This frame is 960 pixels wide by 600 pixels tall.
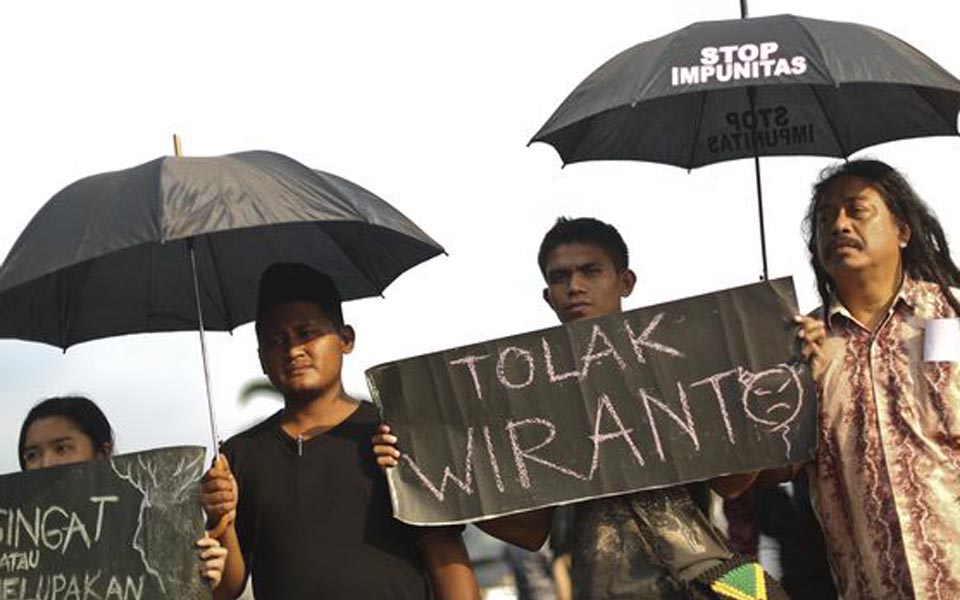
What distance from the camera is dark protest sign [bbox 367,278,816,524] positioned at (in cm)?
528

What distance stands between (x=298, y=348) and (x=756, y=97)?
2116 mm

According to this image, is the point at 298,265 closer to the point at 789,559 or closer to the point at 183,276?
the point at 183,276

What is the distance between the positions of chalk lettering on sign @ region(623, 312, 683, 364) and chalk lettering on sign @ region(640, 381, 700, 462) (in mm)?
101

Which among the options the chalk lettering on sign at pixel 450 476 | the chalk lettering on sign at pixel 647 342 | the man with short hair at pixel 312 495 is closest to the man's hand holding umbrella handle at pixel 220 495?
the man with short hair at pixel 312 495

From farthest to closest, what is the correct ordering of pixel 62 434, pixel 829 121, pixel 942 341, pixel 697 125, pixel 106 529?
pixel 697 125 → pixel 829 121 → pixel 62 434 → pixel 106 529 → pixel 942 341

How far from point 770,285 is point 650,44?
3.30 feet

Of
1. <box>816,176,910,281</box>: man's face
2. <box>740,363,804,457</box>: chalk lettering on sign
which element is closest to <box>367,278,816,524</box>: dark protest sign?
<box>740,363,804,457</box>: chalk lettering on sign

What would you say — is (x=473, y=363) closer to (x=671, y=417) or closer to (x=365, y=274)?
(x=671, y=417)

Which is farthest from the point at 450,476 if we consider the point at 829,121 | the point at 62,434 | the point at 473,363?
the point at 829,121

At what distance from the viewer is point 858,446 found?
5.29m

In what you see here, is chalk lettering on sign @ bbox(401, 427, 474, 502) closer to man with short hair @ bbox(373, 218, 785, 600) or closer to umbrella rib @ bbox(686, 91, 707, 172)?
man with short hair @ bbox(373, 218, 785, 600)

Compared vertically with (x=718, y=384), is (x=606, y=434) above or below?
below

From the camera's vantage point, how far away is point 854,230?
5.39 m

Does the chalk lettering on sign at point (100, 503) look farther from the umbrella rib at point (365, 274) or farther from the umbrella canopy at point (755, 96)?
the umbrella canopy at point (755, 96)
